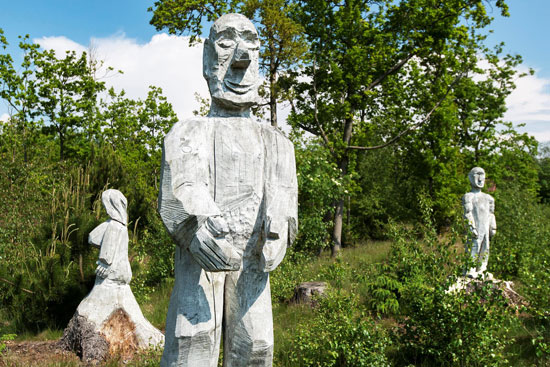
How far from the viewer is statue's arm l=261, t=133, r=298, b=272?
96.9 inches

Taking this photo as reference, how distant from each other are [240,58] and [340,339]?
361 cm

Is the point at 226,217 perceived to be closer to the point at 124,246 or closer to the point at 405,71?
the point at 124,246

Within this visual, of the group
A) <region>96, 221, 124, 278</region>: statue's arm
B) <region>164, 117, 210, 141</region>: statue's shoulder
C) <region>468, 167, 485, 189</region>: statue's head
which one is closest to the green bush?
<region>164, 117, 210, 141</region>: statue's shoulder

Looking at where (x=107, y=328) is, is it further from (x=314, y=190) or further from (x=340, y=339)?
(x=314, y=190)

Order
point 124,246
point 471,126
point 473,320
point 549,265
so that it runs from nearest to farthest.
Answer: point 473,320
point 549,265
point 124,246
point 471,126

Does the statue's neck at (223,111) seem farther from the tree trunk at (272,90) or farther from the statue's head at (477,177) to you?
the tree trunk at (272,90)

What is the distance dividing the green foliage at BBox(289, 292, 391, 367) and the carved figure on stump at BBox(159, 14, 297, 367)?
2.54 meters

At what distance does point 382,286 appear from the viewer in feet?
25.5

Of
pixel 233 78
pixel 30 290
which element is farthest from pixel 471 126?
pixel 233 78

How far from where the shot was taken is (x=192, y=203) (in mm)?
2342

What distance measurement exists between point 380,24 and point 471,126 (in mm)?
7486

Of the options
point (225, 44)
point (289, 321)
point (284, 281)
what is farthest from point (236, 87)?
point (284, 281)

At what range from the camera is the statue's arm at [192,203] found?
2254 millimetres

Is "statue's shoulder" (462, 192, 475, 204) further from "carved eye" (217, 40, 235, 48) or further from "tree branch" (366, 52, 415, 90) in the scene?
"carved eye" (217, 40, 235, 48)
